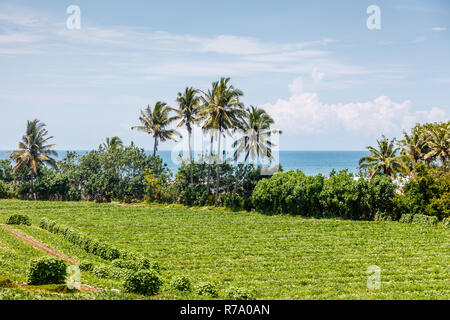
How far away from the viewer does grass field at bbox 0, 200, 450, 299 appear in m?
19.2

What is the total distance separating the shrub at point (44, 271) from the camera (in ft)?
50.5

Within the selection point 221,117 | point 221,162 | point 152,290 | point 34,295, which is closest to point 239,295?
point 152,290

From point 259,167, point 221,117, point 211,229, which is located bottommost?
point 211,229

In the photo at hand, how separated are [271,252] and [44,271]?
15.9 m

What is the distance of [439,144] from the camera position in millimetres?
53656

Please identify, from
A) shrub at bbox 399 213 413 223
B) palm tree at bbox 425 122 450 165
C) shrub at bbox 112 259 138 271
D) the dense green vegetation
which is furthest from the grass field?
palm tree at bbox 425 122 450 165

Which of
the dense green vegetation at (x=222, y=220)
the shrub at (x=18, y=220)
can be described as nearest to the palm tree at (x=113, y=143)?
the dense green vegetation at (x=222, y=220)

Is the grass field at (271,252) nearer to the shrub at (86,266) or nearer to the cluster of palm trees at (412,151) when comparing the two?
the shrub at (86,266)

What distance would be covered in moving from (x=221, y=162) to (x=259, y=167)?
5.88 m

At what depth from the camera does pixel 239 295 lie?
15.1 m

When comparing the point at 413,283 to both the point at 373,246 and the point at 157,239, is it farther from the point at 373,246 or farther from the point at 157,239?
the point at 157,239

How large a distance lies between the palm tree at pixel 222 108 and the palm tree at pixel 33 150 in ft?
85.5

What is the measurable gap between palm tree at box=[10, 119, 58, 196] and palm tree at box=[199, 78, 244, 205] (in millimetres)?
26067

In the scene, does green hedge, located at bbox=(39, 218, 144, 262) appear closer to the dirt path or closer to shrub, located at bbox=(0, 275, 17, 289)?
the dirt path
